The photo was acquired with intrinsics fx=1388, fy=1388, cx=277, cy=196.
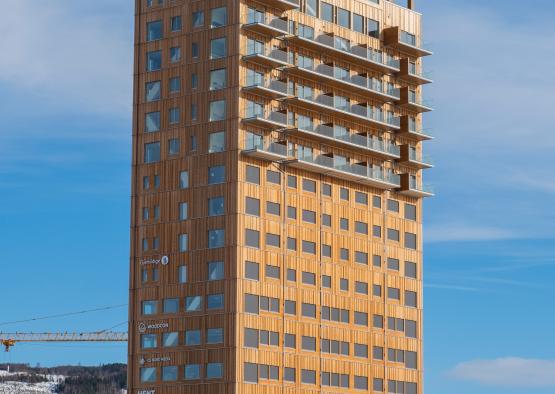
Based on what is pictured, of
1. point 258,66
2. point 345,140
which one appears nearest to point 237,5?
point 258,66

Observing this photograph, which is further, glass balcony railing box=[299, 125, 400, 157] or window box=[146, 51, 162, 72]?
glass balcony railing box=[299, 125, 400, 157]

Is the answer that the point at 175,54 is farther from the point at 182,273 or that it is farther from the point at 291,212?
the point at 182,273

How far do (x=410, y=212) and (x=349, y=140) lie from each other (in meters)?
14.1

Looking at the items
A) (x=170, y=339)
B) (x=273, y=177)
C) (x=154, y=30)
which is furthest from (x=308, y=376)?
(x=154, y=30)

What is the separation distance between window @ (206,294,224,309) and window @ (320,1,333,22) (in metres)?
36.3

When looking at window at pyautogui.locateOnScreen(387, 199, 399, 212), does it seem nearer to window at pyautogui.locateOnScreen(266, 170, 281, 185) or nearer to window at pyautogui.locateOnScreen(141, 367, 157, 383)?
window at pyautogui.locateOnScreen(266, 170, 281, 185)

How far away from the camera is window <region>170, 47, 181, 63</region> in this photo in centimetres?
15212

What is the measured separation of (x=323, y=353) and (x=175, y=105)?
31694mm

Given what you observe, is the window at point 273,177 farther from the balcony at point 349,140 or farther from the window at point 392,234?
the window at point 392,234

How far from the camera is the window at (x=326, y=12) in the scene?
160m

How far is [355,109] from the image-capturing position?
161 m

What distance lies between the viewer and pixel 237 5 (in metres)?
148

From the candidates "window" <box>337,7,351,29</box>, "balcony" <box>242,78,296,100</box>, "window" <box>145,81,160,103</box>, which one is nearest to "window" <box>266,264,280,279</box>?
"balcony" <box>242,78,296,100</box>

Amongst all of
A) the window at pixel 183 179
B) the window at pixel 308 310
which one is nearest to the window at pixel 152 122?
the window at pixel 183 179
